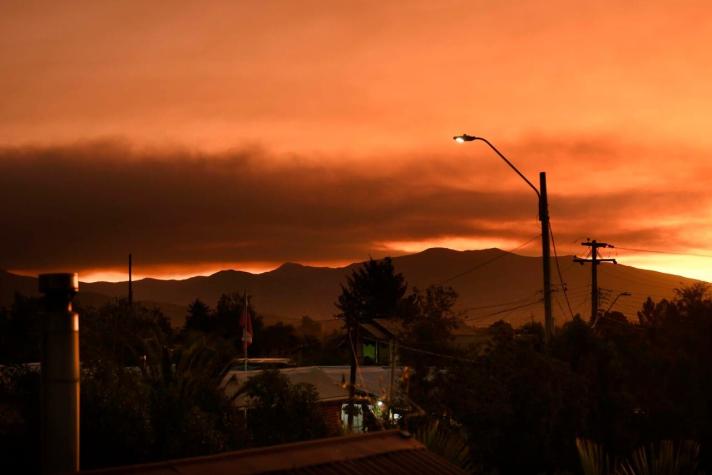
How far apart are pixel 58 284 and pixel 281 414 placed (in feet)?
42.7

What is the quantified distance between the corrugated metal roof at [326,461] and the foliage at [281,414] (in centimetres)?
1296

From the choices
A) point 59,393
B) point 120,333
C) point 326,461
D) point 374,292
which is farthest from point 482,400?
point 374,292

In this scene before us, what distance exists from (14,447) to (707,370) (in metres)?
18.8

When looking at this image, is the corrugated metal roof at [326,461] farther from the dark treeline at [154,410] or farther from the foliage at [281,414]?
the foliage at [281,414]

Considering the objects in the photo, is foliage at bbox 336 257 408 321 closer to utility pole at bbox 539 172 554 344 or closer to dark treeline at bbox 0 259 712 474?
dark treeline at bbox 0 259 712 474

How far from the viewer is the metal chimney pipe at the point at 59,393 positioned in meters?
12.5

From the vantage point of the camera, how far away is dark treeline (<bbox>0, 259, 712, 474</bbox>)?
20.4 metres

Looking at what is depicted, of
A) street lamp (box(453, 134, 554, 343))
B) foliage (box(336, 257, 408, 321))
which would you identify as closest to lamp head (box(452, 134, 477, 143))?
street lamp (box(453, 134, 554, 343))

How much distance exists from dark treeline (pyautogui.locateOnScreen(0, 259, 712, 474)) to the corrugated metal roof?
7.66 m

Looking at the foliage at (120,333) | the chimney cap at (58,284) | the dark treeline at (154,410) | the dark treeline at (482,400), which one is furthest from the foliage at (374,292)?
the chimney cap at (58,284)

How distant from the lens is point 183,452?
69.4 ft

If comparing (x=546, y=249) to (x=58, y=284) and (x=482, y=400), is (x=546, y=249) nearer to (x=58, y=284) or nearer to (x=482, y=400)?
(x=482, y=400)

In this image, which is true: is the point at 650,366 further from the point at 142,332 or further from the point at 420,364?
the point at 142,332

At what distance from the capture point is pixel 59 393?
1261cm
